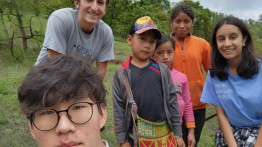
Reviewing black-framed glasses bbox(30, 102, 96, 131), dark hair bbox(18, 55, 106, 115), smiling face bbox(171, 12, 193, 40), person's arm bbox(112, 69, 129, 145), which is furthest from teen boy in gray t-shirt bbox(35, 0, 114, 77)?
black-framed glasses bbox(30, 102, 96, 131)

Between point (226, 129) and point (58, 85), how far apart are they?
1412 millimetres

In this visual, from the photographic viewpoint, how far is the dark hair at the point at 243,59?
2146mm

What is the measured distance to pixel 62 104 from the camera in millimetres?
1167

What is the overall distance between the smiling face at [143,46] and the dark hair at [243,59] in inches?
17.9

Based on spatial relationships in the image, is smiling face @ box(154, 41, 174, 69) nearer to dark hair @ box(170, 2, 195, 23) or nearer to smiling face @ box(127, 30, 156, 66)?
smiling face @ box(127, 30, 156, 66)

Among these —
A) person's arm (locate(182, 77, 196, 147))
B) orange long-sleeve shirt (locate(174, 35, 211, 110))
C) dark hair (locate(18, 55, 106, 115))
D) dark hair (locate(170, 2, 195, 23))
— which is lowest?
person's arm (locate(182, 77, 196, 147))

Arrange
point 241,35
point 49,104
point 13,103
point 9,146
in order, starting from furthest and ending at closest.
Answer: point 13,103
point 9,146
point 241,35
point 49,104

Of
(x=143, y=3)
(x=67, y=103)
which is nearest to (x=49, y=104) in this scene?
(x=67, y=103)

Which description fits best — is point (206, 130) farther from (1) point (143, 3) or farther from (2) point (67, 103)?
(1) point (143, 3)

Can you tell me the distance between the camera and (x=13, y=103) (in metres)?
4.50

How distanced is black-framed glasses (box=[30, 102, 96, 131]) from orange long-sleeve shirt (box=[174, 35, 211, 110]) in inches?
70.1

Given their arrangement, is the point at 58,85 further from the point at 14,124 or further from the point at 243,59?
the point at 14,124

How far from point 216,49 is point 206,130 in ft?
10.8

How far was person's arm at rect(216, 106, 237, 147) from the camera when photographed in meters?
2.18
